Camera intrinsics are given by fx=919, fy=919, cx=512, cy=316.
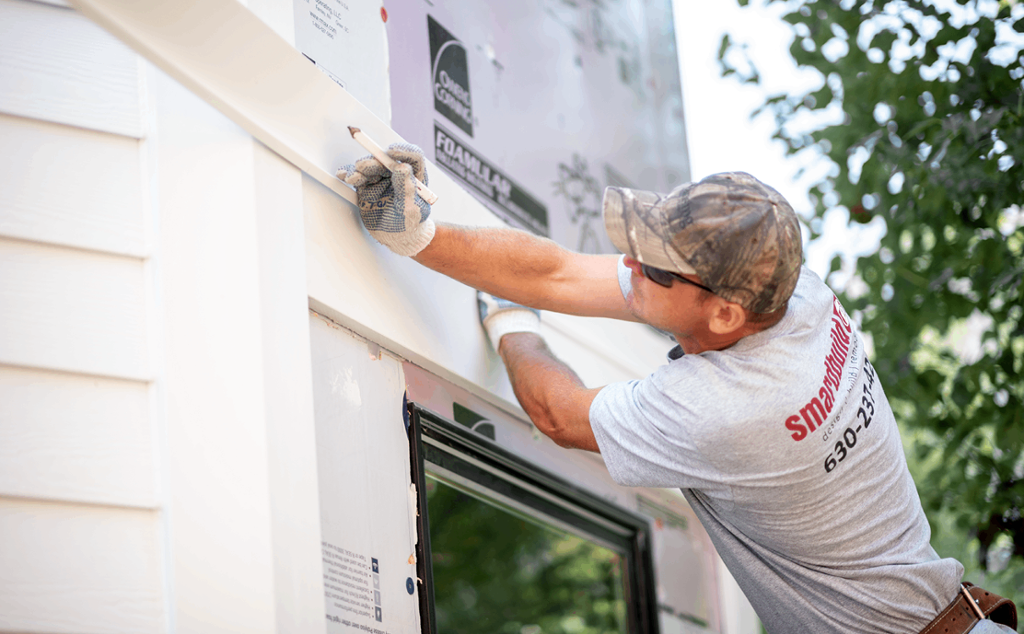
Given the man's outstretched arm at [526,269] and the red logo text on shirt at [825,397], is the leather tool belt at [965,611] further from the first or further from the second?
the man's outstretched arm at [526,269]

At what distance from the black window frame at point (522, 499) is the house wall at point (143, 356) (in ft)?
1.13

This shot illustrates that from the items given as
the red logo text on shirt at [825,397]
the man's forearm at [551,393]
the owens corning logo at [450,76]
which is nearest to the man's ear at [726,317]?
the red logo text on shirt at [825,397]

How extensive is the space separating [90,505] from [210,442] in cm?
17

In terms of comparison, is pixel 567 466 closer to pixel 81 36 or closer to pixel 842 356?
pixel 842 356

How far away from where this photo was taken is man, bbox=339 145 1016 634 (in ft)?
5.23

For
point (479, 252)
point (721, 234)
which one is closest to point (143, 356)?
point (479, 252)

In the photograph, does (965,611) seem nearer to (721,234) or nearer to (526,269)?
(721,234)

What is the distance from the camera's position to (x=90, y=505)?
3.95ft

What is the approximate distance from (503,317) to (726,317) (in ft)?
1.77

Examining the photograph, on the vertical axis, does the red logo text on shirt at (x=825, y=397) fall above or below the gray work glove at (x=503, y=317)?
below

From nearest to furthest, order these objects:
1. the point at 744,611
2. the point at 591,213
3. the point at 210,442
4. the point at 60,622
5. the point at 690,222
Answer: the point at 60,622, the point at 210,442, the point at 690,222, the point at 591,213, the point at 744,611

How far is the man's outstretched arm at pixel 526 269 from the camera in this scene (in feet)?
5.82

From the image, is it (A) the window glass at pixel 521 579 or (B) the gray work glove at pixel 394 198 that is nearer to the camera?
(B) the gray work glove at pixel 394 198

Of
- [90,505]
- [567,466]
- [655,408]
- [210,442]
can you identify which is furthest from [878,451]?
[90,505]
